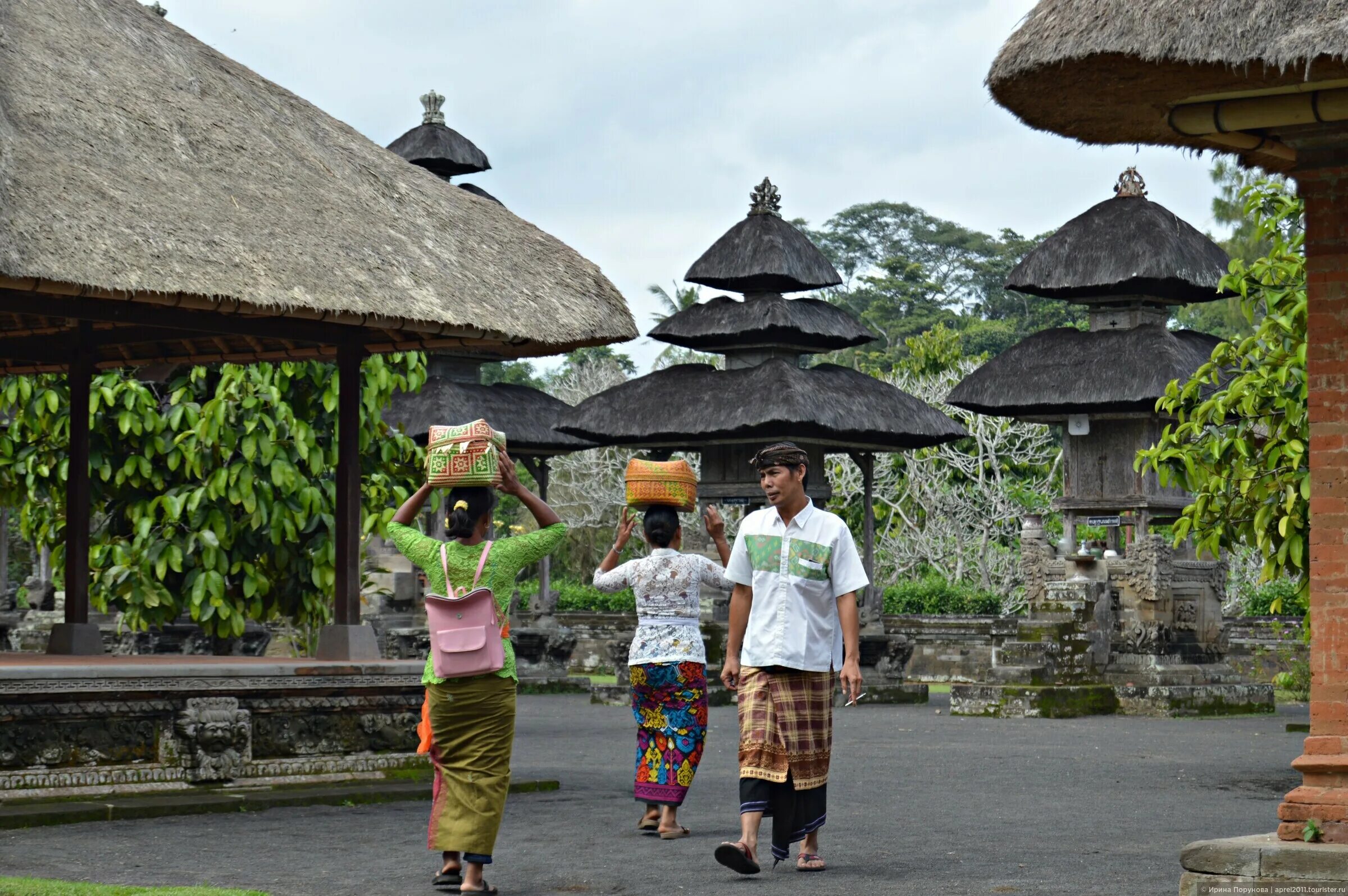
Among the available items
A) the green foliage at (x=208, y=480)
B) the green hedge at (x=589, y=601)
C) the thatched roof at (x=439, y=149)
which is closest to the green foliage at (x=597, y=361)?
the green hedge at (x=589, y=601)

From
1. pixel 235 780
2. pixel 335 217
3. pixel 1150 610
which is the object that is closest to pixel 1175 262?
pixel 1150 610

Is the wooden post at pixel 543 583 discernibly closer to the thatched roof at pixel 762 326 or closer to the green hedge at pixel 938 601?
the thatched roof at pixel 762 326

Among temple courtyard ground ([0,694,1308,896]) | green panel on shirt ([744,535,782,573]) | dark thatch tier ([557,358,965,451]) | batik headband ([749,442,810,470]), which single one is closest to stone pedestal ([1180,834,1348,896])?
temple courtyard ground ([0,694,1308,896])

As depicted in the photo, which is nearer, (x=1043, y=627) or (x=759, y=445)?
(x=1043, y=627)

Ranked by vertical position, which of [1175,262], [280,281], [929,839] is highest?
[1175,262]

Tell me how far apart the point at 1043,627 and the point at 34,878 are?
14.5 metres

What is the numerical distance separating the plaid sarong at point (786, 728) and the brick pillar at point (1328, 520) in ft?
6.21

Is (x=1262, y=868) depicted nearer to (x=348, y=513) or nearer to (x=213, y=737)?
(x=213, y=737)

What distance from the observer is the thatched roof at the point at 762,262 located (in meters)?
22.9

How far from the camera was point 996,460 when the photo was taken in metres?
34.8

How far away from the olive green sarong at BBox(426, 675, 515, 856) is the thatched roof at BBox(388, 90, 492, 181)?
19301mm

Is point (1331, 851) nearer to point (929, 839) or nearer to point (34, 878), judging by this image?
point (929, 839)

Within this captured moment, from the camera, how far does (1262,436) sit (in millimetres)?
11430

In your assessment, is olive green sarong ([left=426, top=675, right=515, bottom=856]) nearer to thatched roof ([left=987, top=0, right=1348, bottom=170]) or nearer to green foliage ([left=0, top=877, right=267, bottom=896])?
green foliage ([left=0, top=877, right=267, bottom=896])
